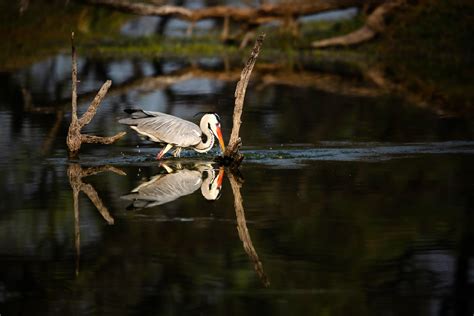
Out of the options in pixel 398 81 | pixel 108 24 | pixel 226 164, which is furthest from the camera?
pixel 108 24

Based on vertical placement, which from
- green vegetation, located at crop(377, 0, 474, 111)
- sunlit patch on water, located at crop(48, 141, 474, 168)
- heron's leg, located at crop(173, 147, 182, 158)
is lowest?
sunlit patch on water, located at crop(48, 141, 474, 168)

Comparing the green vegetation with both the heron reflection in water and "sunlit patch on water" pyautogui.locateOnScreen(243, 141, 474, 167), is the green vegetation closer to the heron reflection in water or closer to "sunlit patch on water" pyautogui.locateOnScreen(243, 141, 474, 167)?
"sunlit patch on water" pyautogui.locateOnScreen(243, 141, 474, 167)

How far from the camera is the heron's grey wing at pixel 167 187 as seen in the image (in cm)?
1467

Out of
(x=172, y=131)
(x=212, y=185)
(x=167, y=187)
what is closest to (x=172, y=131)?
(x=172, y=131)

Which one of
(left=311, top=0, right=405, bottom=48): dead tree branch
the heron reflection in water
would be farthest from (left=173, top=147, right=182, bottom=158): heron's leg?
(left=311, top=0, right=405, bottom=48): dead tree branch

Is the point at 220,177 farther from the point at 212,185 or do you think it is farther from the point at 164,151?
the point at 164,151

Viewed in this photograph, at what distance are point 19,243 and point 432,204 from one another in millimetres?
4765

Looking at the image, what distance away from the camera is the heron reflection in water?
47.8ft

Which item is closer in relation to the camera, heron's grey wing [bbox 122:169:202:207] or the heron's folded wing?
heron's grey wing [bbox 122:169:202:207]

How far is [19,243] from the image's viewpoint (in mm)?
12203

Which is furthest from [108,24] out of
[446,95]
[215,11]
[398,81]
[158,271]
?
[158,271]

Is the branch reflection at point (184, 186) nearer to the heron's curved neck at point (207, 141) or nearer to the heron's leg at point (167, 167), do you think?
the heron's leg at point (167, 167)

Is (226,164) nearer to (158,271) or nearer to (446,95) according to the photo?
(158,271)

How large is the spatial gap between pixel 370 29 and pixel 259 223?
24721 millimetres
